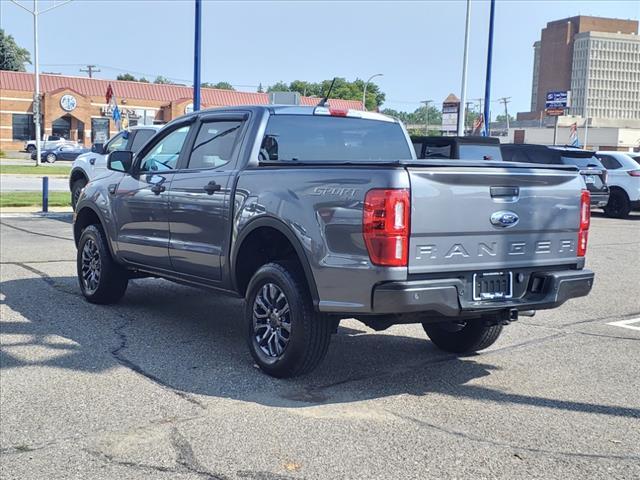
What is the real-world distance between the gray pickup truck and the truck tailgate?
1 centimetres

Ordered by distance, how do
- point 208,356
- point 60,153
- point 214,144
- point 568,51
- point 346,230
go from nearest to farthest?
1. point 346,230
2. point 208,356
3. point 214,144
4. point 60,153
5. point 568,51

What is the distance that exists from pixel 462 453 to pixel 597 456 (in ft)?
2.46

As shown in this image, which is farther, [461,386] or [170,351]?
[170,351]

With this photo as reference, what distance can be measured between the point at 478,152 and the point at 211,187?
34.9ft

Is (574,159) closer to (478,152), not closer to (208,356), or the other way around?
(478,152)

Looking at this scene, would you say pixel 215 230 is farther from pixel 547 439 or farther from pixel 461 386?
pixel 547 439

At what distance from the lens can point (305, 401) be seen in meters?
5.32

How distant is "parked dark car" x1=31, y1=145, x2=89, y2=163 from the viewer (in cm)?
5175

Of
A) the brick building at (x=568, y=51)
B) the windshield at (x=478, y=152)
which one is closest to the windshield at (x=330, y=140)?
the windshield at (x=478, y=152)

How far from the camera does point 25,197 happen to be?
21.4m

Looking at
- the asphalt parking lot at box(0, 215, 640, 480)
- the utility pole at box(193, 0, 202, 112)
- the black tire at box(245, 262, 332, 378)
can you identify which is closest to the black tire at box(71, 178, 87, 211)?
the utility pole at box(193, 0, 202, 112)

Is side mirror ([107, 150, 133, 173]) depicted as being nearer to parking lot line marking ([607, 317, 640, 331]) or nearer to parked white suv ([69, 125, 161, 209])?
parking lot line marking ([607, 317, 640, 331])

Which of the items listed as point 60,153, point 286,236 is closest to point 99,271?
point 286,236

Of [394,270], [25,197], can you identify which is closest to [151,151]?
[394,270]
